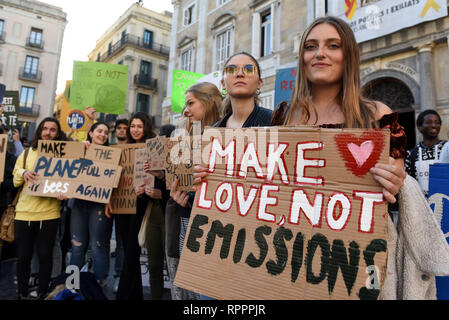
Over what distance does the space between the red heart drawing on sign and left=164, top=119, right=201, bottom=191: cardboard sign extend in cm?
98

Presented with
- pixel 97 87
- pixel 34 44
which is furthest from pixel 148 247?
pixel 34 44

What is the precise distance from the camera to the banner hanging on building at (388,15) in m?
6.27

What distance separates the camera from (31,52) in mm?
25484

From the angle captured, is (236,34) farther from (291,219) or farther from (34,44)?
(34,44)

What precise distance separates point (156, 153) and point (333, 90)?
167 centimetres

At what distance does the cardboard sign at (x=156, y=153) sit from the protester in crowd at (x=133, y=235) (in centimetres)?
41

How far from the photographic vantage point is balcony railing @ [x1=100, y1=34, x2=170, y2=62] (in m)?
25.5

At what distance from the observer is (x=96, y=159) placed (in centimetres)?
320

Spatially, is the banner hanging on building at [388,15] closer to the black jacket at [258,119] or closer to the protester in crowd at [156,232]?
the black jacket at [258,119]

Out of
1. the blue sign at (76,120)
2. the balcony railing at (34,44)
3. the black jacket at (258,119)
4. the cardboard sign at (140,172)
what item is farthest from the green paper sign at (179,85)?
the balcony railing at (34,44)

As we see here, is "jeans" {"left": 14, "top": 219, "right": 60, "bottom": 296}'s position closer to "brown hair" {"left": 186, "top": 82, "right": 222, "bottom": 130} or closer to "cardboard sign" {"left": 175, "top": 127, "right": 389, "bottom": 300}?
"brown hair" {"left": 186, "top": 82, "right": 222, "bottom": 130}

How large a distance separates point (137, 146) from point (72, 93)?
2.56 m
